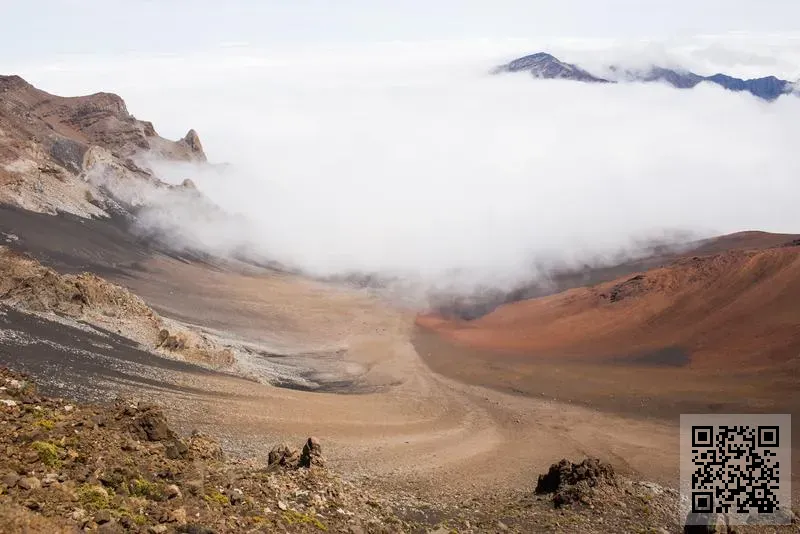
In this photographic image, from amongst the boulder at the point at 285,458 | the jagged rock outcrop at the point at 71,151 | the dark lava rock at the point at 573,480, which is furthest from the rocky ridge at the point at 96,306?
the dark lava rock at the point at 573,480

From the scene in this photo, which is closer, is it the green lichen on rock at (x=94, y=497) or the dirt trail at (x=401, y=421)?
the green lichen on rock at (x=94, y=497)

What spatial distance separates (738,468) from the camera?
26062mm

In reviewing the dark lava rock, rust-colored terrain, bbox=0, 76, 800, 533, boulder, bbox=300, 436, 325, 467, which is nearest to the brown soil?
rust-colored terrain, bbox=0, 76, 800, 533

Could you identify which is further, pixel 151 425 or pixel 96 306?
pixel 96 306

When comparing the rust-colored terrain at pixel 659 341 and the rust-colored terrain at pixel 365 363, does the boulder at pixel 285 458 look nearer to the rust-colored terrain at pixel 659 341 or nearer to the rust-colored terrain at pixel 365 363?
the rust-colored terrain at pixel 365 363

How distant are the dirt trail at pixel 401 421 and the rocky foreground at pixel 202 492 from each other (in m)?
4.34

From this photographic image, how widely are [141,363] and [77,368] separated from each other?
4.74 metres

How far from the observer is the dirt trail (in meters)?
30.4

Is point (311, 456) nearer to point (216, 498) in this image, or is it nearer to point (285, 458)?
point (285, 458)

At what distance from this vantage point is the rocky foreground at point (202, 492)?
1287 cm

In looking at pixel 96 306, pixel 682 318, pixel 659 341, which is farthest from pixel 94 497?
pixel 682 318

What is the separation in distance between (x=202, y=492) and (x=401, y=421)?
79.7ft

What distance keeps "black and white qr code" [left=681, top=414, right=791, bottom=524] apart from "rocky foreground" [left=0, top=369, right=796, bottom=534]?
69.5 inches

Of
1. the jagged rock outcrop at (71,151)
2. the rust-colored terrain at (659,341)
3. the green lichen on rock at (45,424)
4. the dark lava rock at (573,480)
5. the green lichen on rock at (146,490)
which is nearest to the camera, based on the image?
the green lichen on rock at (146,490)
